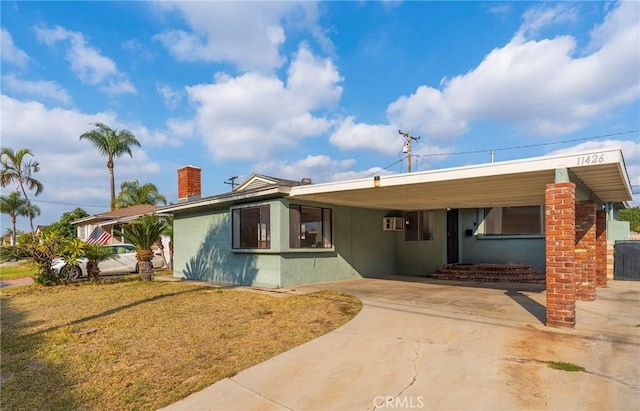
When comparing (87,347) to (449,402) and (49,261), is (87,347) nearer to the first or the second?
(449,402)

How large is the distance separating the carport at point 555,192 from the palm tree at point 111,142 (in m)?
24.2

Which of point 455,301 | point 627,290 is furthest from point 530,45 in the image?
point 455,301

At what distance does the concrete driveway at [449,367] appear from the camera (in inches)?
130

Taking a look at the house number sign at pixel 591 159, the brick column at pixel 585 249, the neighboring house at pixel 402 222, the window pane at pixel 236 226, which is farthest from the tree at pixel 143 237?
the brick column at pixel 585 249

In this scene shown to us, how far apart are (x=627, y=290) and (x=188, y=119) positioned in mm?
16191

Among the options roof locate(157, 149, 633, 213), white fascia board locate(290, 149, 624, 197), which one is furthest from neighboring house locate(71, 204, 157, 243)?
white fascia board locate(290, 149, 624, 197)

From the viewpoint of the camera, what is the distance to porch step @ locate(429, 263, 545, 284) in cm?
1152

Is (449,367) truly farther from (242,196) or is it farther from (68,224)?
(68,224)

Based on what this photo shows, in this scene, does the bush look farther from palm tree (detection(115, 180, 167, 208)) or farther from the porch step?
palm tree (detection(115, 180, 167, 208))

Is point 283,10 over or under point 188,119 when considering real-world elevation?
over

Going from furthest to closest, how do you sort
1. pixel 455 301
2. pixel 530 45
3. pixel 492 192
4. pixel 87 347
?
pixel 530 45
pixel 492 192
pixel 455 301
pixel 87 347

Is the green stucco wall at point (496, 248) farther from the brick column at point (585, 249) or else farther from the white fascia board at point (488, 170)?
the white fascia board at point (488, 170)

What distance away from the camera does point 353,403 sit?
10.9 ft

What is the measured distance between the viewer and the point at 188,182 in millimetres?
14961
